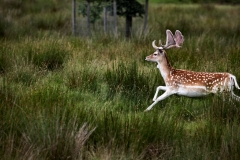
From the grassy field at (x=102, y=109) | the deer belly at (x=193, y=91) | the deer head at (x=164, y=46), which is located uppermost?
the deer head at (x=164, y=46)

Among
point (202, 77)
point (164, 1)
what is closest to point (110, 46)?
point (202, 77)

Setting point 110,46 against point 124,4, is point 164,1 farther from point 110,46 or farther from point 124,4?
point 110,46

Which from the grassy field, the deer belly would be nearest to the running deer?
the deer belly

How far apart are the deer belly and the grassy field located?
0.50 ft

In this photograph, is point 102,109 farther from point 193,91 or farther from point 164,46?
point 164,46

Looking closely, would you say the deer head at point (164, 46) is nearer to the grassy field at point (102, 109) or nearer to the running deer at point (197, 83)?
the running deer at point (197, 83)

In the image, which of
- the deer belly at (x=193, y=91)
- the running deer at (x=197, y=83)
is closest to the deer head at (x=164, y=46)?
the running deer at (x=197, y=83)

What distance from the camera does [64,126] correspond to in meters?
4.78

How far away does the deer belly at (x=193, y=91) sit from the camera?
A: 5992 mm

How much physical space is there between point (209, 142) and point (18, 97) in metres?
2.12

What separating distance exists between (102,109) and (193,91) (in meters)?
1.02

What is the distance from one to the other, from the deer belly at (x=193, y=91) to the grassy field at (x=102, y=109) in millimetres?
151

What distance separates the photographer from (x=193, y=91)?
601 centimetres

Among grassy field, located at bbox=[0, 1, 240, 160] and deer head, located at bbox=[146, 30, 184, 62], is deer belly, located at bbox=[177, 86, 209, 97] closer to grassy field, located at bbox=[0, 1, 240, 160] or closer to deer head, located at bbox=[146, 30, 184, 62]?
grassy field, located at bbox=[0, 1, 240, 160]
